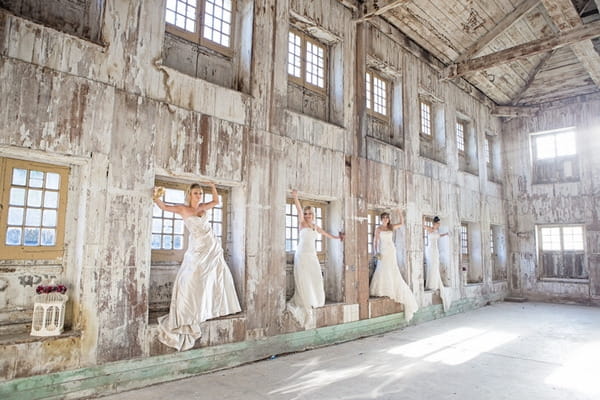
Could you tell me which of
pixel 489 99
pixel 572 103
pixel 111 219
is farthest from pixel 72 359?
pixel 572 103

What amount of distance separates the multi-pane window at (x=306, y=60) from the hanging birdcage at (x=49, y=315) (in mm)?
4767

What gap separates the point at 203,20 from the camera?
5598 mm

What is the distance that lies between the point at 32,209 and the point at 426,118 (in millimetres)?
8876

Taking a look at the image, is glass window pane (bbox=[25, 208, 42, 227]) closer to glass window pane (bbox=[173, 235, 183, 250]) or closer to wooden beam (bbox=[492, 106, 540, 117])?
glass window pane (bbox=[173, 235, 183, 250])

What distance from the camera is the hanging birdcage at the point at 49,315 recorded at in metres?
3.74

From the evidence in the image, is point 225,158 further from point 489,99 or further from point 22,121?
point 489,99

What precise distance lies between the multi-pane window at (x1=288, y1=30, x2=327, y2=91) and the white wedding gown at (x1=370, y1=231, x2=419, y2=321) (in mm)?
3207

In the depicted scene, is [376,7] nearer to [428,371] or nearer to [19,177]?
[428,371]

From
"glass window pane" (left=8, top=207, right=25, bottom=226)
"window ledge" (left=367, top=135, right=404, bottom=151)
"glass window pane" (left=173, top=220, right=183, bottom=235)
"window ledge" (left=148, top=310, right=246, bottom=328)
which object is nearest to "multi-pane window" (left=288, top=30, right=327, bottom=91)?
"window ledge" (left=367, top=135, right=404, bottom=151)

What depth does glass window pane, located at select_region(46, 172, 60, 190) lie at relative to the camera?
4.13 metres

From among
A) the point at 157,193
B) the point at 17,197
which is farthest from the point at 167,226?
the point at 17,197

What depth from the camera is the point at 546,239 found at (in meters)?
12.6

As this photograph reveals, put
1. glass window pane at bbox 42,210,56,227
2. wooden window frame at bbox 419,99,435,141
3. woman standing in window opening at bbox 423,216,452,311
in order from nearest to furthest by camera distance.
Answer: glass window pane at bbox 42,210,56,227
woman standing in window opening at bbox 423,216,452,311
wooden window frame at bbox 419,99,435,141

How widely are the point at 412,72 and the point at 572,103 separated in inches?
258
